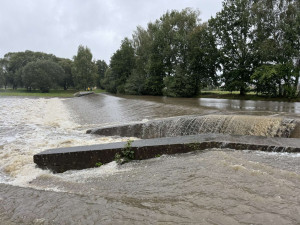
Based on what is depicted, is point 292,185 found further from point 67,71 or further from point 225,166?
point 67,71

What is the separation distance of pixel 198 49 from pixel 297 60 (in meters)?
11.4

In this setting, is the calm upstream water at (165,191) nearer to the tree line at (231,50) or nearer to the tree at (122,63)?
the tree line at (231,50)

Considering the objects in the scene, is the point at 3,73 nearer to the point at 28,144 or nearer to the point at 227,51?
the point at 227,51

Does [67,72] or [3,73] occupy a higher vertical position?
[67,72]

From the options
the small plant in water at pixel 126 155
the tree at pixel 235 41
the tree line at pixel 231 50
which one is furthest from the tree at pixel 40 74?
the small plant in water at pixel 126 155

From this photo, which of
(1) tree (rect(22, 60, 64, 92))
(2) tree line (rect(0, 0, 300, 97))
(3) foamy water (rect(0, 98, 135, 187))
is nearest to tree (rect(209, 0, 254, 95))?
(2) tree line (rect(0, 0, 300, 97))

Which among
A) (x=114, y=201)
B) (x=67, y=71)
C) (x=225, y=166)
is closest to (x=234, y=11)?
(x=225, y=166)

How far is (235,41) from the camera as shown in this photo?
26.8 metres

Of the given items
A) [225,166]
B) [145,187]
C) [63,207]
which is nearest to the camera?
[63,207]

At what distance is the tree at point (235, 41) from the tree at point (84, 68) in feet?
165

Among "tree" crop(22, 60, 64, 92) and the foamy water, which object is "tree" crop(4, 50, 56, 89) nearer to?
"tree" crop(22, 60, 64, 92)

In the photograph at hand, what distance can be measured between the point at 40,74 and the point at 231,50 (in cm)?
5619

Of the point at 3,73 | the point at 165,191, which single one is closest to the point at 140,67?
the point at 165,191

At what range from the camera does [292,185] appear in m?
3.49
